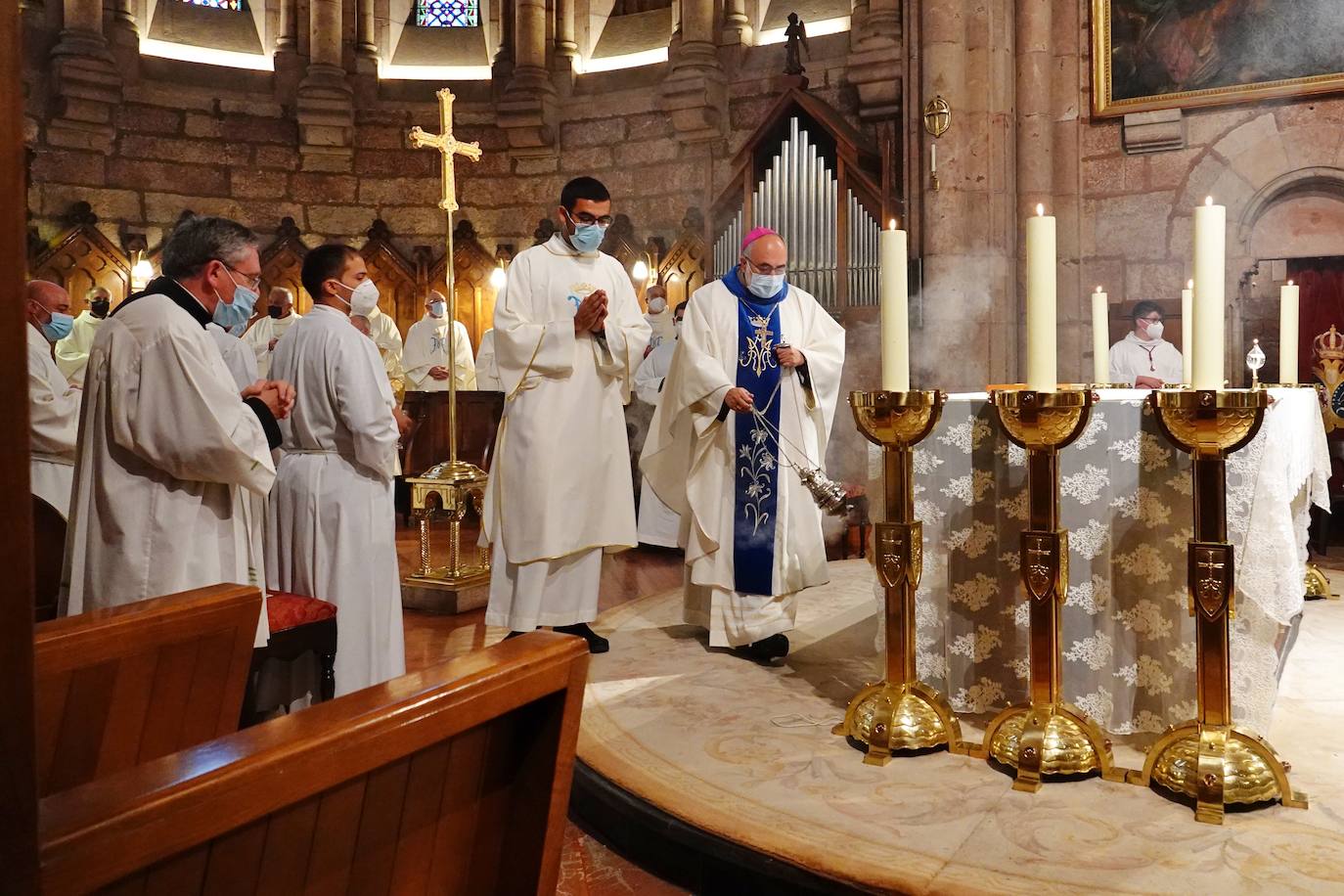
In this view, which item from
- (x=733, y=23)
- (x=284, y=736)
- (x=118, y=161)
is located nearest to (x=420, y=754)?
(x=284, y=736)

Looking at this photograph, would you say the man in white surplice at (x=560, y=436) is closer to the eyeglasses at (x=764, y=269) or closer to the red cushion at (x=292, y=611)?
the eyeglasses at (x=764, y=269)

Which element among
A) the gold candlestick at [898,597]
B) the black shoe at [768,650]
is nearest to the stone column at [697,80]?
the black shoe at [768,650]

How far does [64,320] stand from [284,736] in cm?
602

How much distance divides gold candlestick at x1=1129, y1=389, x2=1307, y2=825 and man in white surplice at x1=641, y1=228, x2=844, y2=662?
1690 mm

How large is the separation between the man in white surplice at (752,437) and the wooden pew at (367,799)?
8.52ft

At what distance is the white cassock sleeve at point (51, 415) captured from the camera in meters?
4.27

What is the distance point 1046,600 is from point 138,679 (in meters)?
2.01

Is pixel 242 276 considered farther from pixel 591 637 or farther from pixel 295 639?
pixel 591 637

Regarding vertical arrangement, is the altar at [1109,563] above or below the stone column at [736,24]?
below

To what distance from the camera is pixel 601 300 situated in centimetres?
396

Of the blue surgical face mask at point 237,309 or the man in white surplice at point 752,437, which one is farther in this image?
the man in white surplice at point 752,437

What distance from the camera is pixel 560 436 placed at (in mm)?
4078

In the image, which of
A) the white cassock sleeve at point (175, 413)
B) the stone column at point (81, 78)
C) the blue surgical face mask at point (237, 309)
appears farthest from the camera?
the stone column at point (81, 78)

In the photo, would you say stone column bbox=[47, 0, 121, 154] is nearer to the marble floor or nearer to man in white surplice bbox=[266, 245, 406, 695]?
the marble floor
